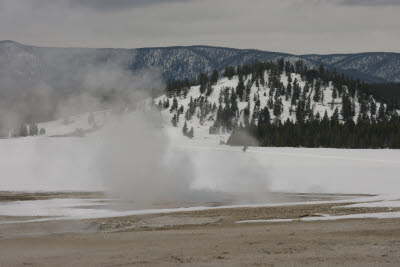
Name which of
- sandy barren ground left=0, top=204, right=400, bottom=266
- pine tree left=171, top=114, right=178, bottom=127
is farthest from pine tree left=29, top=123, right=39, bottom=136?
pine tree left=171, top=114, right=178, bottom=127

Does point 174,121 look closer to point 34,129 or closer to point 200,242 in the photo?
point 34,129

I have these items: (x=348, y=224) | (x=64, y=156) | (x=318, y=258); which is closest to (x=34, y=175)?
(x=64, y=156)

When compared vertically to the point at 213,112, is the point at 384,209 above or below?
below

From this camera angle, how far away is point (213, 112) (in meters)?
192

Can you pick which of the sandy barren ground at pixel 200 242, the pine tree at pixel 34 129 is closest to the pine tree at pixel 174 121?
→ the pine tree at pixel 34 129

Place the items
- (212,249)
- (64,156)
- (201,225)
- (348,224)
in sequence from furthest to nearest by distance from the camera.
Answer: (64,156) < (201,225) < (348,224) < (212,249)

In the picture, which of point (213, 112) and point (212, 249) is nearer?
point (212, 249)

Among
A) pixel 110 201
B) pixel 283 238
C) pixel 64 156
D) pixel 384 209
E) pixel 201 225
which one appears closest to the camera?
pixel 283 238

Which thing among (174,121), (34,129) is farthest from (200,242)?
(174,121)

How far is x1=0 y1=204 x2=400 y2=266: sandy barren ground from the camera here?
12211 mm

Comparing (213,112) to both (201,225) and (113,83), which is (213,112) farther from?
(201,225)

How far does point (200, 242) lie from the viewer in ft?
48.4

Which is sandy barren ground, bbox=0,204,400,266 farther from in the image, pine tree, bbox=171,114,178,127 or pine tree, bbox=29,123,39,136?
pine tree, bbox=171,114,178,127

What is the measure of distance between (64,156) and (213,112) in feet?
454
